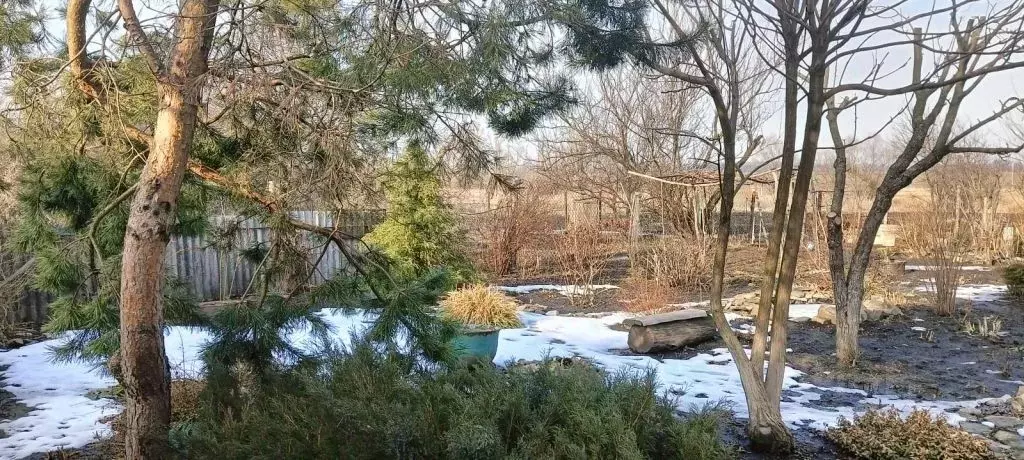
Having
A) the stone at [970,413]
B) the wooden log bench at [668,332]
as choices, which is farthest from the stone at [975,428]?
the wooden log bench at [668,332]

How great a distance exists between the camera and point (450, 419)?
2473mm

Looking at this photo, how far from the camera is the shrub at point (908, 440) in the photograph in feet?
11.6

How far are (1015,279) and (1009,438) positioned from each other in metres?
6.24

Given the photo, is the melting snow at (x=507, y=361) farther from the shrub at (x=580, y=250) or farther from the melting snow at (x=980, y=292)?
the melting snow at (x=980, y=292)

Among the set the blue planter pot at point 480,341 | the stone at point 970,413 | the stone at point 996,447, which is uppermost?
the blue planter pot at point 480,341

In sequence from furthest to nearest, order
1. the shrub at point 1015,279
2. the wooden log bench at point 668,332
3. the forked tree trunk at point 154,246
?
the shrub at point 1015,279 → the wooden log bench at point 668,332 → the forked tree trunk at point 154,246

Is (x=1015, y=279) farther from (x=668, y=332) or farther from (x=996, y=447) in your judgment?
(x=996, y=447)

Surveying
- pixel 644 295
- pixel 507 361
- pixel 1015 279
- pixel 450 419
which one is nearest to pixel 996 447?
pixel 450 419

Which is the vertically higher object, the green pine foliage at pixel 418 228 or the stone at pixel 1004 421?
the green pine foliage at pixel 418 228

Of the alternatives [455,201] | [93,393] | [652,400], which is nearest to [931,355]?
[652,400]

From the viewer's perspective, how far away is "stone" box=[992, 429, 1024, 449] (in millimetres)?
3770

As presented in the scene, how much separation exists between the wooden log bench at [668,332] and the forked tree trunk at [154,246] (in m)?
4.44

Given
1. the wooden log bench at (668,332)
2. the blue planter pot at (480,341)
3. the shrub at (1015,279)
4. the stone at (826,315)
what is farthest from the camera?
the shrub at (1015,279)

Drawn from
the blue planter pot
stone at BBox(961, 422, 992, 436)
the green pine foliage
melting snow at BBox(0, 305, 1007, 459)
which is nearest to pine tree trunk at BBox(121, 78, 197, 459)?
melting snow at BBox(0, 305, 1007, 459)
